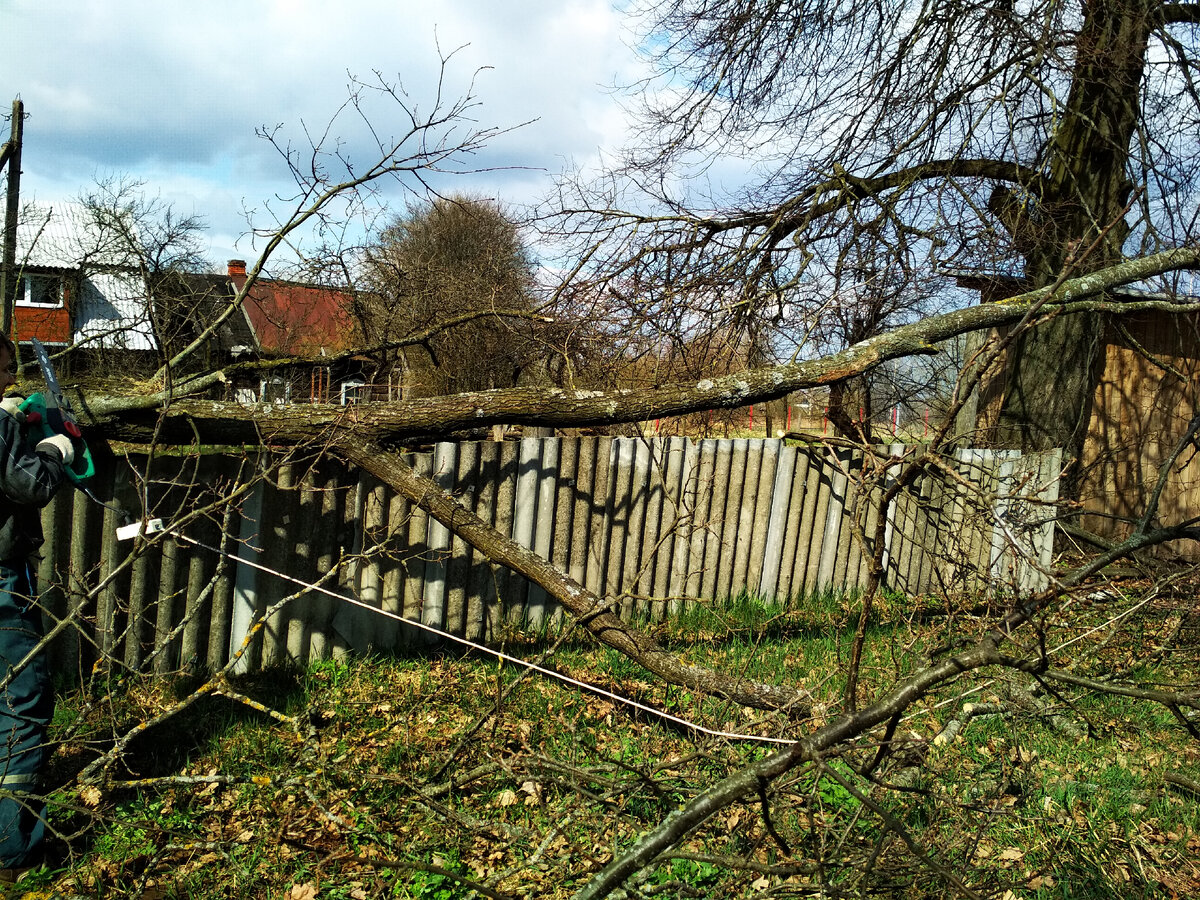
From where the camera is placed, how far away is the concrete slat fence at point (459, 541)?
455cm

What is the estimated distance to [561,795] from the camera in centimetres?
379

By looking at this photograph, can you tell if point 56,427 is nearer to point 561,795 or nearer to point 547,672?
point 547,672

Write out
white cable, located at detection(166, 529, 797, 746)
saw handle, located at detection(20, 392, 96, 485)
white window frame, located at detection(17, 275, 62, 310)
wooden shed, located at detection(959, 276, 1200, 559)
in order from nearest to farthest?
white cable, located at detection(166, 529, 797, 746)
saw handle, located at detection(20, 392, 96, 485)
white window frame, located at detection(17, 275, 62, 310)
wooden shed, located at detection(959, 276, 1200, 559)

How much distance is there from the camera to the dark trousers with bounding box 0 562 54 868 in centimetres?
324

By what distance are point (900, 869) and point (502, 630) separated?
3.35 m

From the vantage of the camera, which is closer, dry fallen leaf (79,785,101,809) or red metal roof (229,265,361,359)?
dry fallen leaf (79,785,101,809)

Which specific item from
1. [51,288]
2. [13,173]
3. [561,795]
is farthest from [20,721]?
[51,288]

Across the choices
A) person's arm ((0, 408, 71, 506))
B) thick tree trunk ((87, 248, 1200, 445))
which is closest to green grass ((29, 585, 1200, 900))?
person's arm ((0, 408, 71, 506))

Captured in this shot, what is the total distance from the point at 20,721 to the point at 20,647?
0.29m

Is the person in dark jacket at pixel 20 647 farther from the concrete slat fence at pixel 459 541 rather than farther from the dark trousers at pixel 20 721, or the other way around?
the concrete slat fence at pixel 459 541

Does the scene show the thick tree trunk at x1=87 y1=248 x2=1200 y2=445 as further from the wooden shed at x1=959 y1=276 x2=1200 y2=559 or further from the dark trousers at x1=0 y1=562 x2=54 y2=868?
the wooden shed at x1=959 y1=276 x2=1200 y2=559

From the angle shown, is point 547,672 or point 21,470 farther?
point 547,672

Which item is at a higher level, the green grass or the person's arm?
the person's arm

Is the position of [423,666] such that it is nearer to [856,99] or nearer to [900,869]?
[900,869]
